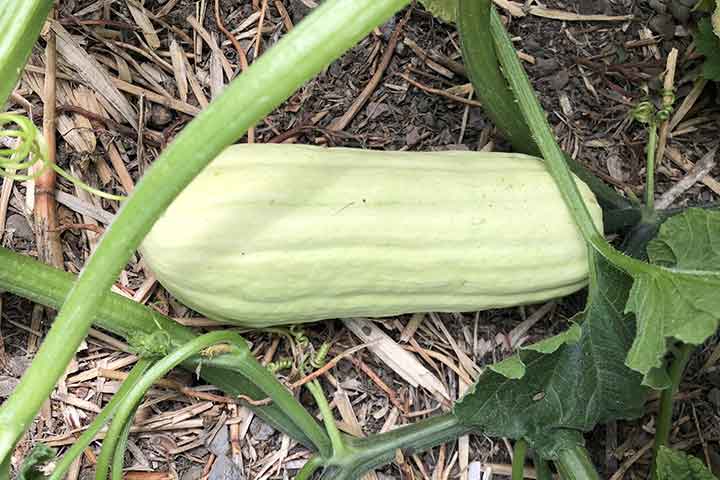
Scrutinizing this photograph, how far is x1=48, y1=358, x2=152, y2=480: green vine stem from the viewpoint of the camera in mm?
1234

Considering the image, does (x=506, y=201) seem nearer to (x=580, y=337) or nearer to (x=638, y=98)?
(x=580, y=337)

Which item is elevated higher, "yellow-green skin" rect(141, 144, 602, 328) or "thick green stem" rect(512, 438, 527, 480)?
"yellow-green skin" rect(141, 144, 602, 328)

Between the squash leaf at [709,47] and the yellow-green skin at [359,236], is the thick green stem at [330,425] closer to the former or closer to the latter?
the yellow-green skin at [359,236]

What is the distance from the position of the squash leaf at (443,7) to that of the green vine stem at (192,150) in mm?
539

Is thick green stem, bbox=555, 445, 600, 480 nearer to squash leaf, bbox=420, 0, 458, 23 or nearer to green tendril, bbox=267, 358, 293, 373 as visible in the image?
green tendril, bbox=267, 358, 293, 373

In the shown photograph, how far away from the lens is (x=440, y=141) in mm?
1746

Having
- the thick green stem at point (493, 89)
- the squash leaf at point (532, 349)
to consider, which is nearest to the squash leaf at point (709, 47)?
the thick green stem at point (493, 89)

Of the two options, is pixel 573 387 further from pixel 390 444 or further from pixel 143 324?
pixel 143 324

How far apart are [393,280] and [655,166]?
719 mm

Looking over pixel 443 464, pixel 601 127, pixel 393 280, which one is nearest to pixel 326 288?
pixel 393 280

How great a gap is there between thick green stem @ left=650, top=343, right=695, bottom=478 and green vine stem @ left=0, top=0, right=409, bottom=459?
96cm

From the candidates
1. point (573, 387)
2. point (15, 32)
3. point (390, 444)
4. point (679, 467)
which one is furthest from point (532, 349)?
point (15, 32)

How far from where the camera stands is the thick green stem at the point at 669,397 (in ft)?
5.19

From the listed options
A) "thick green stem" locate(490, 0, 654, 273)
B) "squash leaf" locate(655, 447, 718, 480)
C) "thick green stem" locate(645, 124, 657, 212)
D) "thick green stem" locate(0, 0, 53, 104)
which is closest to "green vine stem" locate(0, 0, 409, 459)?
"thick green stem" locate(0, 0, 53, 104)
